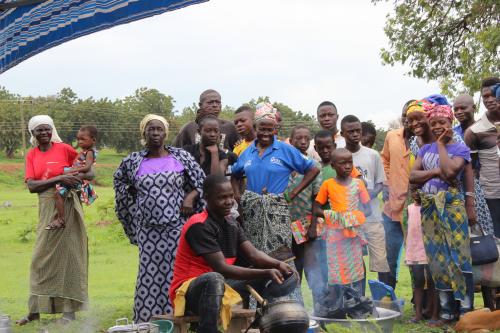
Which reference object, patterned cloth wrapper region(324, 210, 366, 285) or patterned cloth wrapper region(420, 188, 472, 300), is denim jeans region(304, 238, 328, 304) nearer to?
patterned cloth wrapper region(324, 210, 366, 285)

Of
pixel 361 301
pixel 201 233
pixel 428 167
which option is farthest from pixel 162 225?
pixel 428 167

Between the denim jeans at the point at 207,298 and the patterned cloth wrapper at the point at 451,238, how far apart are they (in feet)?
7.05

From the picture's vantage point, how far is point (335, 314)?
17.8ft

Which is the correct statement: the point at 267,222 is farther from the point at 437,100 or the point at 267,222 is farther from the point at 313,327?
the point at 437,100

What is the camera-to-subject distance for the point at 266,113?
6180 mm

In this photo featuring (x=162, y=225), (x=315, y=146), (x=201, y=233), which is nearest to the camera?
(x=201, y=233)

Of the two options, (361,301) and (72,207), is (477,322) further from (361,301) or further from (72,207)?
(72,207)

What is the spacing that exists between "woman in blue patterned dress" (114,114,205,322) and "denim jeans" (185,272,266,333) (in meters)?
1.25

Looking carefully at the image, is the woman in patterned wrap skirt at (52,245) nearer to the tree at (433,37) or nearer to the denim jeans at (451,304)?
the denim jeans at (451,304)

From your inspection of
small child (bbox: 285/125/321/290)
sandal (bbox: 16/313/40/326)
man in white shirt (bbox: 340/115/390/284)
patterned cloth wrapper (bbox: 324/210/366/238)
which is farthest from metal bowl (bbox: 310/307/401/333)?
sandal (bbox: 16/313/40/326)

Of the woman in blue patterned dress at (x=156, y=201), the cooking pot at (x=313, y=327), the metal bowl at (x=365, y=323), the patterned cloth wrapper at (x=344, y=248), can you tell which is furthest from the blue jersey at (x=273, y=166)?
the cooking pot at (x=313, y=327)

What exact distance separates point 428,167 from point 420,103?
0.59 m

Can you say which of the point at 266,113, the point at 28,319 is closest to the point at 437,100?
the point at 266,113

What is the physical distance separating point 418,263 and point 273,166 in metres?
1.59
